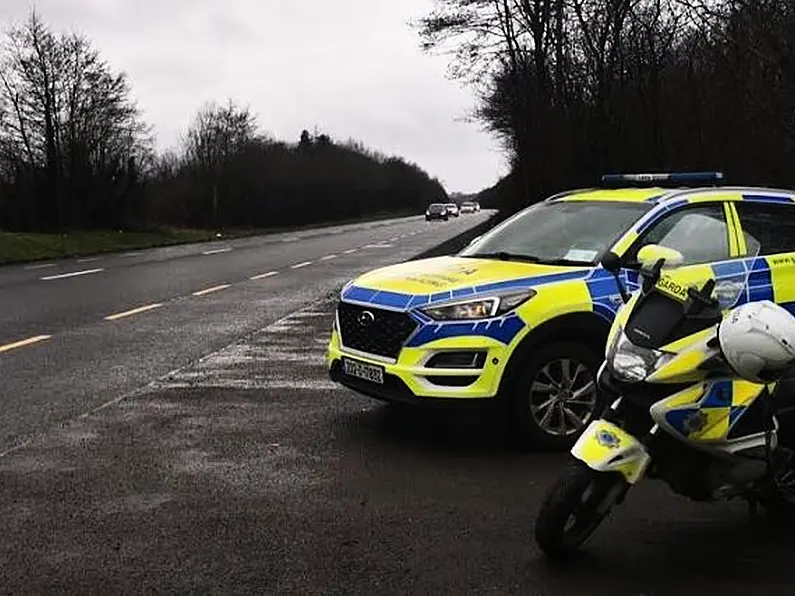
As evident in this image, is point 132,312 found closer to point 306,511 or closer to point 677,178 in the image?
point 677,178

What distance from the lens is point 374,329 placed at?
7.05m

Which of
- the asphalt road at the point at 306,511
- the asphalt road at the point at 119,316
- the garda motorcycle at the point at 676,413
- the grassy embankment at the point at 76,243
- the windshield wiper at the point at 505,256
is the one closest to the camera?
the garda motorcycle at the point at 676,413

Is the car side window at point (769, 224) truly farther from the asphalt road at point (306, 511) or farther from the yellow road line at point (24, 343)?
the yellow road line at point (24, 343)

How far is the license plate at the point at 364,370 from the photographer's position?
695cm

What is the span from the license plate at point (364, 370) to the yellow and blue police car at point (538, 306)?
10 millimetres

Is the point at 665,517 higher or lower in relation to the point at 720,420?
lower

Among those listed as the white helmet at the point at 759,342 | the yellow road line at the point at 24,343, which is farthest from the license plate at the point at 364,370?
the yellow road line at the point at 24,343

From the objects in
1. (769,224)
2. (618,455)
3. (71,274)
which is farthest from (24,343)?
(71,274)

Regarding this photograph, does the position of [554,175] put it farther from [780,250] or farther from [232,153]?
[232,153]

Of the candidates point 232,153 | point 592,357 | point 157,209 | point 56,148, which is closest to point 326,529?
point 592,357

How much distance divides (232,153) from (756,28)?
7574 cm

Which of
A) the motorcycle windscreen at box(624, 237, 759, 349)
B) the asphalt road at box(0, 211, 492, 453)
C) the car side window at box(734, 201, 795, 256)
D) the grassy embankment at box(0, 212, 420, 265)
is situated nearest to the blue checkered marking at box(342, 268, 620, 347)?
the car side window at box(734, 201, 795, 256)

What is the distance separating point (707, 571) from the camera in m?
4.70

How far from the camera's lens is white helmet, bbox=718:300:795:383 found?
4.02 m
